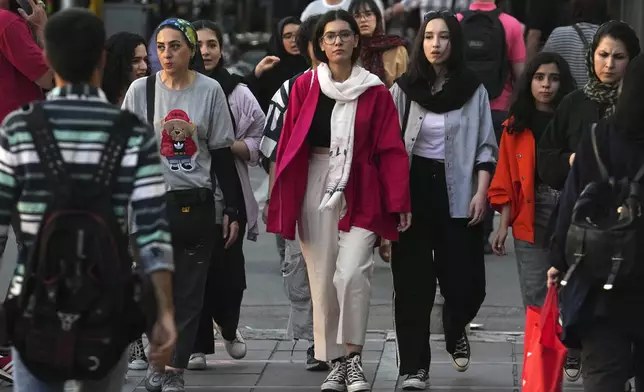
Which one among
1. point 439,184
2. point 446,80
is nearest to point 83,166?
point 439,184

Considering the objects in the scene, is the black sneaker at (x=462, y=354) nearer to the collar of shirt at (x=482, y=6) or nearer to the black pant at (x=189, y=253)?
the black pant at (x=189, y=253)

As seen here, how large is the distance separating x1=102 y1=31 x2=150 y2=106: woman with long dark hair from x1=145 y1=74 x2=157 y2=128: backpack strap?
0.35m

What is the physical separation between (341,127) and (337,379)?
124 centimetres

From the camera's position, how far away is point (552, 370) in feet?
18.6

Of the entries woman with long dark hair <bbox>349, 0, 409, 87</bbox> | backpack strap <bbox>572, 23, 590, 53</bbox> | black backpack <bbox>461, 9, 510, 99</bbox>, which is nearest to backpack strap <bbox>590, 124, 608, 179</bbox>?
woman with long dark hair <bbox>349, 0, 409, 87</bbox>

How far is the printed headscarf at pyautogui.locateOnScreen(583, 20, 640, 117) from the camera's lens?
21.2 ft

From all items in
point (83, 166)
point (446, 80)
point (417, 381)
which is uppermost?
point (83, 166)

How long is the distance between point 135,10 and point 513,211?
13670 millimetres

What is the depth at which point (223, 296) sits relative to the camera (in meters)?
7.73

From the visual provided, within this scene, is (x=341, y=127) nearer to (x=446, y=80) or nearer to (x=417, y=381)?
(x=446, y=80)

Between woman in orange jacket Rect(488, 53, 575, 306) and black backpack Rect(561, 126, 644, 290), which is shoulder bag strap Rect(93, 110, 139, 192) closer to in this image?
black backpack Rect(561, 126, 644, 290)

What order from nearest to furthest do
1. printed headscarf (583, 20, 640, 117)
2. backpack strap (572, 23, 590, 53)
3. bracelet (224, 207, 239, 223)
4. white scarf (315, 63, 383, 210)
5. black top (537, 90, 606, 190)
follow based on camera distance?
printed headscarf (583, 20, 640, 117) → black top (537, 90, 606, 190) → white scarf (315, 63, 383, 210) → bracelet (224, 207, 239, 223) → backpack strap (572, 23, 590, 53)

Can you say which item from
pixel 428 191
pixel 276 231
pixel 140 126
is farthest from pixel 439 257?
pixel 140 126

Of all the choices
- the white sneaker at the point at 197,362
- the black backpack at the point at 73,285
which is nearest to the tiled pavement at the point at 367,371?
the white sneaker at the point at 197,362
